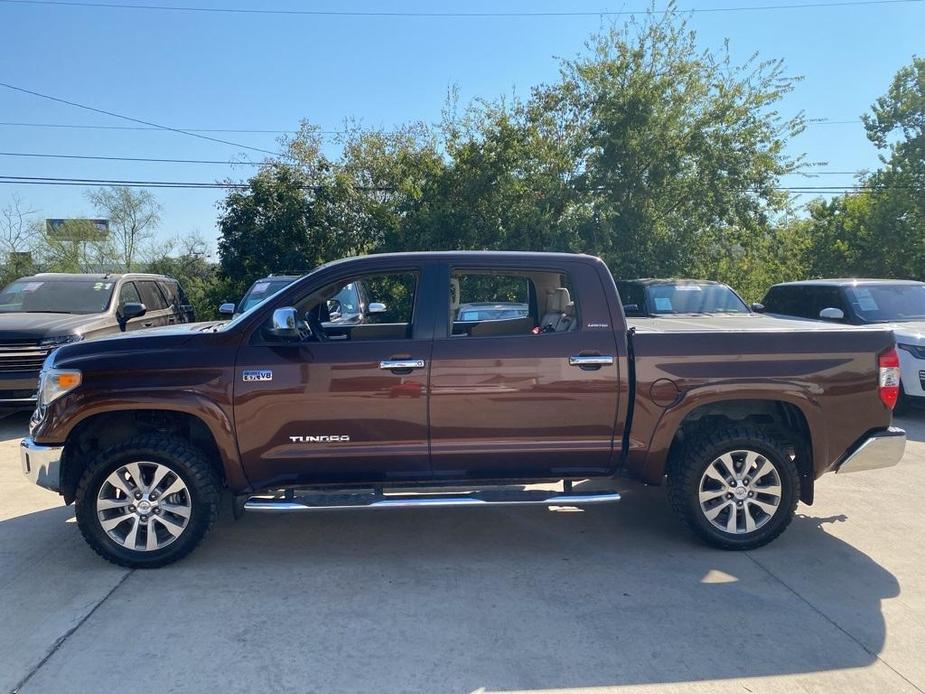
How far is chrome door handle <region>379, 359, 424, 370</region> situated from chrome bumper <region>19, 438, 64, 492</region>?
212cm

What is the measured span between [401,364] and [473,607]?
1.53 meters

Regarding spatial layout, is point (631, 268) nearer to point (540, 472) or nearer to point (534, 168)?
point (534, 168)

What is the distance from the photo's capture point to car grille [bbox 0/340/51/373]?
8227 mm

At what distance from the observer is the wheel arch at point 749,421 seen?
459 centimetres

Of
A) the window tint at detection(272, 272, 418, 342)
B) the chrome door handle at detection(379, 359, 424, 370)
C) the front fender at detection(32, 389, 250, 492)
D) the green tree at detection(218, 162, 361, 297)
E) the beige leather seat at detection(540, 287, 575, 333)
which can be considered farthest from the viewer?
the green tree at detection(218, 162, 361, 297)

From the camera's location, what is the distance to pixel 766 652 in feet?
11.3

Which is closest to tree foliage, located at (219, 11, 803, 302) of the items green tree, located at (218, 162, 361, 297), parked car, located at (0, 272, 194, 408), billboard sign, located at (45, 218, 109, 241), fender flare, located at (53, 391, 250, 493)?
green tree, located at (218, 162, 361, 297)

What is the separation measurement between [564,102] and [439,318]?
44.8 feet

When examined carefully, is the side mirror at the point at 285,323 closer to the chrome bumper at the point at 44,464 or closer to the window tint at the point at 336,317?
the window tint at the point at 336,317

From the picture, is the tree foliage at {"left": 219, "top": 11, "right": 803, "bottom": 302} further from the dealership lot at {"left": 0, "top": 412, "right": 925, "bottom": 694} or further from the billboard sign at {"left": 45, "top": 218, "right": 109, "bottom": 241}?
the billboard sign at {"left": 45, "top": 218, "right": 109, "bottom": 241}

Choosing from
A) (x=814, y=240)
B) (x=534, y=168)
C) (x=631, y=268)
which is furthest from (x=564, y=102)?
(x=814, y=240)

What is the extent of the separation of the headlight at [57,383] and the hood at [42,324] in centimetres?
456

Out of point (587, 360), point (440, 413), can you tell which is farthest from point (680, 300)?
point (440, 413)

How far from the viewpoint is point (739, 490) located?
4.66 meters
